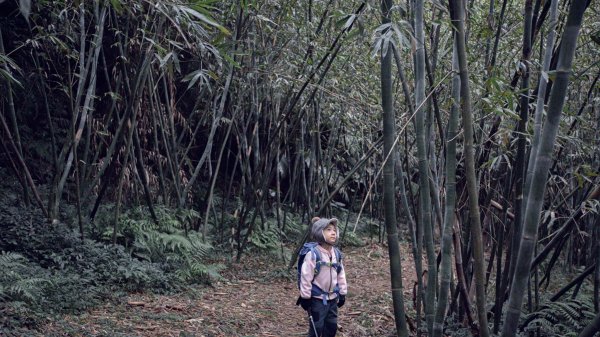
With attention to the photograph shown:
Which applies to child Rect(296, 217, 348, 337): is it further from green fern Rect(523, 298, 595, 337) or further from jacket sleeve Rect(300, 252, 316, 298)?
green fern Rect(523, 298, 595, 337)

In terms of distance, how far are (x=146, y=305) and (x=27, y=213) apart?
5.38 feet

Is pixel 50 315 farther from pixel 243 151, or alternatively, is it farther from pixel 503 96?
pixel 243 151

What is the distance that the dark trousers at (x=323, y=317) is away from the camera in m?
4.01

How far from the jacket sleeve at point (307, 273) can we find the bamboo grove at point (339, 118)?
28.5 inches

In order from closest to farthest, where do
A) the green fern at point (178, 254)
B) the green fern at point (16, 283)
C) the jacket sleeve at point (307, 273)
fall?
the jacket sleeve at point (307, 273), the green fern at point (16, 283), the green fern at point (178, 254)

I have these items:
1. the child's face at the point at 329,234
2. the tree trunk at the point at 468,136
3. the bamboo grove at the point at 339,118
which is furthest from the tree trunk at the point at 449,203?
the child's face at the point at 329,234

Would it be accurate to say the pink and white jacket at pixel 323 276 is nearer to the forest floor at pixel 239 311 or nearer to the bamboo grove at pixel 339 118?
the bamboo grove at pixel 339 118

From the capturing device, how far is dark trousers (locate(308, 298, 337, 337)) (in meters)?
4.01

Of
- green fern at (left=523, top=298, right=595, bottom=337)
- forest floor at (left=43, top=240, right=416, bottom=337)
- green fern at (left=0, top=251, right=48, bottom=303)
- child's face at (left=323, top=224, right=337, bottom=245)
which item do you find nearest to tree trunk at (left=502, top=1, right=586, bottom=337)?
child's face at (left=323, top=224, right=337, bottom=245)

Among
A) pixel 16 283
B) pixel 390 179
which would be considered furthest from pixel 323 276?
pixel 16 283

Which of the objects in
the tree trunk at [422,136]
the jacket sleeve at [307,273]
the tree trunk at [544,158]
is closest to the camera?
the tree trunk at [544,158]

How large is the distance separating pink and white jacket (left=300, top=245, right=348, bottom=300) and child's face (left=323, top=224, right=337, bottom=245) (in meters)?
0.10

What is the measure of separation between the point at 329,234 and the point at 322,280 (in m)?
0.31

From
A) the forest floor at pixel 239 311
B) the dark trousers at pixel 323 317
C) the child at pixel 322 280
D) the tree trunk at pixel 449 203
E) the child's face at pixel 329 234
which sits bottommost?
the forest floor at pixel 239 311
